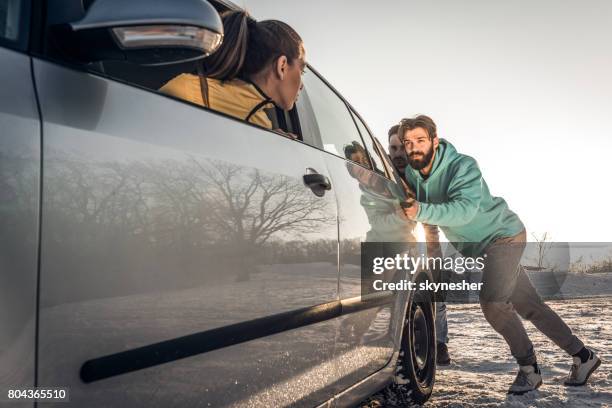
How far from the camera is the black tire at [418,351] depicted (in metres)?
3.74

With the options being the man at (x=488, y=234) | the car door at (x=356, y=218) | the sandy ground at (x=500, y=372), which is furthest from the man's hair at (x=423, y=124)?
the sandy ground at (x=500, y=372)

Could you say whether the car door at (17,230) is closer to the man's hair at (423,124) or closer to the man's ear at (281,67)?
the man's ear at (281,67)

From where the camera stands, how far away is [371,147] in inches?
162

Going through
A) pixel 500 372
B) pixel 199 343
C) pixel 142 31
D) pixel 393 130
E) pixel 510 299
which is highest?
pixel 393 130

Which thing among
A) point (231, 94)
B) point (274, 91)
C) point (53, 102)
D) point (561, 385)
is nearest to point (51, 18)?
point (53, 102)

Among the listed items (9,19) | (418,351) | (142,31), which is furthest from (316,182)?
(418,351)

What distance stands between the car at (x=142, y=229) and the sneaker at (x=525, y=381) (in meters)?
2.13

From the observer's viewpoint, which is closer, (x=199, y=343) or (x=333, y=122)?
(x=199, y=343)

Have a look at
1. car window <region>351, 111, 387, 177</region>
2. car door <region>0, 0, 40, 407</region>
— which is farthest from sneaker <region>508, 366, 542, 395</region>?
car door <region>0, 0, 40, 407</region>

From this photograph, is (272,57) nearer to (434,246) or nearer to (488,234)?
(488,234)

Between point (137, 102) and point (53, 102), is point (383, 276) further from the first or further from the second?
point (53, 102)

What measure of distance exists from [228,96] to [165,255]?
0.92m

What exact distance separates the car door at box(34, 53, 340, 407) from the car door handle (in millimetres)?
147

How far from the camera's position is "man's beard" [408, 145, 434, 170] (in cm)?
497
